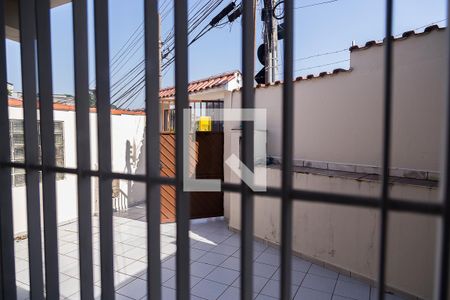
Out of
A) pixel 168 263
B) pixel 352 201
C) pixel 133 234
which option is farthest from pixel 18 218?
pixel 352 201

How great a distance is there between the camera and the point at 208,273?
3.67 meters

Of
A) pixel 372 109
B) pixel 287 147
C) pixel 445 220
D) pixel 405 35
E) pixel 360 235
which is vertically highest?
pixel 405 35

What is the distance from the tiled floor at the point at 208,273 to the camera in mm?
3176

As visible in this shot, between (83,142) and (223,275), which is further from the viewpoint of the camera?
(223,275)

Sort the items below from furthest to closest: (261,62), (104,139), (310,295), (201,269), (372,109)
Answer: (261,62)
(201,269)
(372,109)
(310,295)
(104,139)

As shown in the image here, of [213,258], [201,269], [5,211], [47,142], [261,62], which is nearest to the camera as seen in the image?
[47,142]

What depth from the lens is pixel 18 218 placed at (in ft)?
15.0

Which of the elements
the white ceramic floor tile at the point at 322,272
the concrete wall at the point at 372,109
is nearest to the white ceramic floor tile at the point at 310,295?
the white ceramic floor tile at the point at 322,272

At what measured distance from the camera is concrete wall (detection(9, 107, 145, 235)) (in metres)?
4.58

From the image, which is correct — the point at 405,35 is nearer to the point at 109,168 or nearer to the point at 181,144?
the point at 181,144

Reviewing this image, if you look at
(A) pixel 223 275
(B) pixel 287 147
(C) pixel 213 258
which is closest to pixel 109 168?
(B) pixel 287 147

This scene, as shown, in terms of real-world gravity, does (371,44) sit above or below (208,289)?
above

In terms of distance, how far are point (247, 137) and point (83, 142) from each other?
73cm

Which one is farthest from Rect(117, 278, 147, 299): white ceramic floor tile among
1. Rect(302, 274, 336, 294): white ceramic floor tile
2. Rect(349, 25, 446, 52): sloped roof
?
Rect(349, 25, 446, 52): sloped roof
